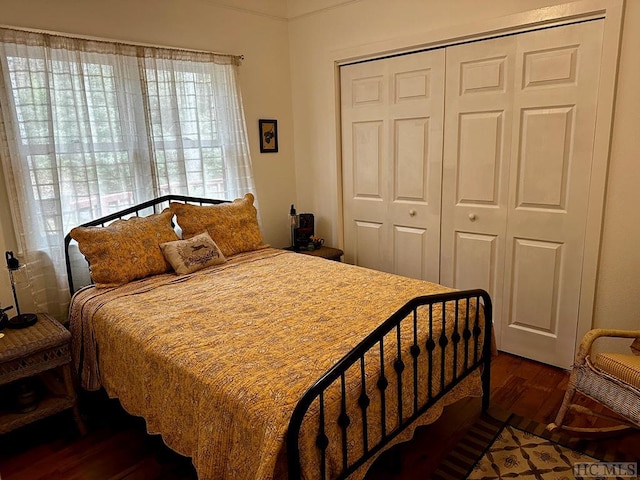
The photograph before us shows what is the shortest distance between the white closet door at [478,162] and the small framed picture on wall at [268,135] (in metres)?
1.47

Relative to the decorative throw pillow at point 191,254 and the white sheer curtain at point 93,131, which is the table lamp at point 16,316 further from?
the decorative throw pillow at point 191,254

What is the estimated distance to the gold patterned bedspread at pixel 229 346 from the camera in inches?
60.6

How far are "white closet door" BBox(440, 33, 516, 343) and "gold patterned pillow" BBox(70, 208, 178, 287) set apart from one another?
1915 mm

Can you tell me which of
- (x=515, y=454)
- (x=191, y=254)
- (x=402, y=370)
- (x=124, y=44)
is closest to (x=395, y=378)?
(x=402, y=370)

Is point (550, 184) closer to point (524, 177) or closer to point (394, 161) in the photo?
point (524, 177)

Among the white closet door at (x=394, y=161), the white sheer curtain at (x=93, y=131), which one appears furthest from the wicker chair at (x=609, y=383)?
the white sheer curtain at (x=93, y=131)

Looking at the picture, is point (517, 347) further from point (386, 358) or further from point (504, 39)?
point (504, 39)

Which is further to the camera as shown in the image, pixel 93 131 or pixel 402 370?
pixel 93 131

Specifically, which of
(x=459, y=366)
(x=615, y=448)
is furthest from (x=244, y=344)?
(x=615, y=448)

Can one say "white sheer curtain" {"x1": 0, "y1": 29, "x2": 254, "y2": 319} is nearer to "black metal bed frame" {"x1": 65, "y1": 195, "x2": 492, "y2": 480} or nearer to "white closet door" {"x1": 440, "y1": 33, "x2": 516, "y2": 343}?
"white closet door" {"x1": 440, "y1": 33, "x2": 516, "y2": 343}

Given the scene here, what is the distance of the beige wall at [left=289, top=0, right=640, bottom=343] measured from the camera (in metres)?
2.45

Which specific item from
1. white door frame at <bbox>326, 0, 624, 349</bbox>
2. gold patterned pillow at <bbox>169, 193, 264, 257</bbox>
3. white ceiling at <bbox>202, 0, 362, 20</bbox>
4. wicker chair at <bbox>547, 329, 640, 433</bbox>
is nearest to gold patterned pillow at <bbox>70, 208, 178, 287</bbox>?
gold patterned pillow at <bbox>169, 193, 264, 257</bbox>

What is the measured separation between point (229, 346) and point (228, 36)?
259cm

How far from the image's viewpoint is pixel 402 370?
5.90ft
